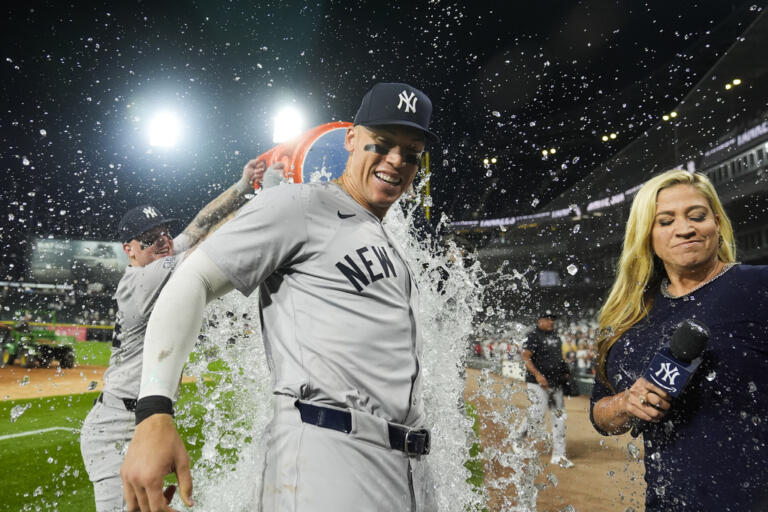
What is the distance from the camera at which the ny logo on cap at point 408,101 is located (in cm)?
182

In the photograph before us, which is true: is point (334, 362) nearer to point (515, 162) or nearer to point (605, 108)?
point (515, 162)

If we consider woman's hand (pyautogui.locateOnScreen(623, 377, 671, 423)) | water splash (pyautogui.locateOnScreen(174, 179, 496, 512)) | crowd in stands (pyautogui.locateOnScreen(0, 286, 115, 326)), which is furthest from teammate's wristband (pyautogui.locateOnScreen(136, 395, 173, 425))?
crowd in stands (pyautogui.locateOnScreen(0, 286, 115, 326))

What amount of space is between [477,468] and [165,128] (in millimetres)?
17154

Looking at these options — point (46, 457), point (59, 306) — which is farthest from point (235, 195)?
point (59, 306)

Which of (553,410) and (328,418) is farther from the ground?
(328,418)

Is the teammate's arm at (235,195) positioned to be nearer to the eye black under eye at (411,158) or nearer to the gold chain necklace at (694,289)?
the eye black under eye at (411,158)

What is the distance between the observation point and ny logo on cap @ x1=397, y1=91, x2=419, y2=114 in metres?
1.82

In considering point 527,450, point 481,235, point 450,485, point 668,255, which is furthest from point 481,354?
point 668,255

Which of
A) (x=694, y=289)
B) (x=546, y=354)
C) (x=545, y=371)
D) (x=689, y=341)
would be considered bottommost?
(x=545, y=371)

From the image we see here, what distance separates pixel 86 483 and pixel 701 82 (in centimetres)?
3967

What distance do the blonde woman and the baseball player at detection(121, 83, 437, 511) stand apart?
90 cm

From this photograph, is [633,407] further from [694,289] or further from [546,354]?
[546,354]

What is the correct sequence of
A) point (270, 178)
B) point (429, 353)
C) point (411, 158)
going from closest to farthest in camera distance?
point (411, 158) → point (270, 178) → point (429, 353)

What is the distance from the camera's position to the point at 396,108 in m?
1.80
